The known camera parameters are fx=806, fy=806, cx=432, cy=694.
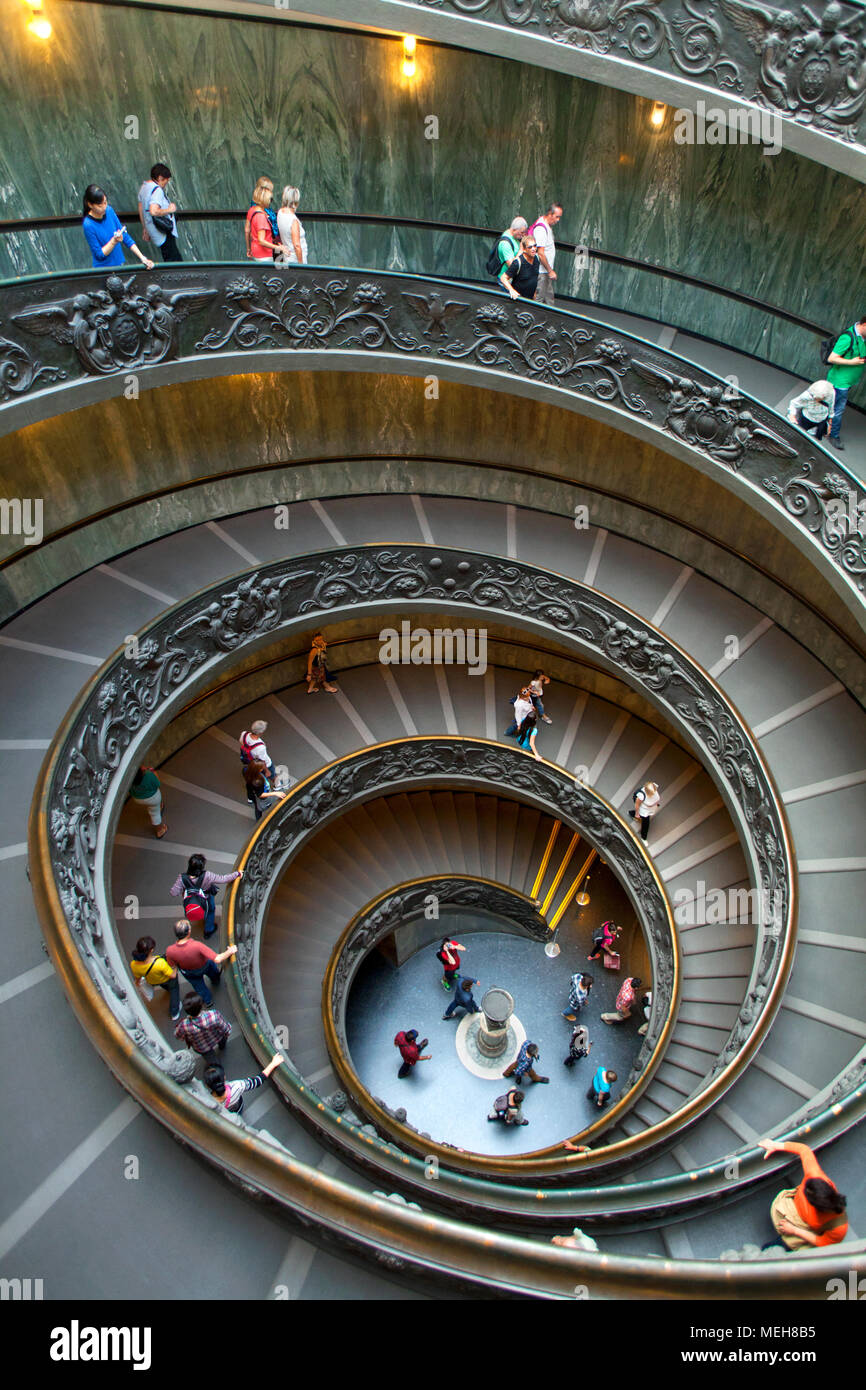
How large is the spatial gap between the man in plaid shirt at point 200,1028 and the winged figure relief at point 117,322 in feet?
23.7

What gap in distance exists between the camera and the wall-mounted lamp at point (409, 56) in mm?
10805

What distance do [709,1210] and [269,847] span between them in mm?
7054

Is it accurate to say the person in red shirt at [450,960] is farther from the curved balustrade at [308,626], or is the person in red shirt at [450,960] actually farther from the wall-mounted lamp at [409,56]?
the wall-mounted lamp at [409,56]

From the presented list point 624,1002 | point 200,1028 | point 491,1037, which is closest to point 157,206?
point 200,1028

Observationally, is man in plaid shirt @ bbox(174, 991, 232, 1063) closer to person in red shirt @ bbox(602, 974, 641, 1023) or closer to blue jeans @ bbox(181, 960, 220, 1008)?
blue jeans @ bbox(181, 960, 220, 1008)

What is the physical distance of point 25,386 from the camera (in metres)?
8.98

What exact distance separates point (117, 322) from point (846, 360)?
28.4 feet

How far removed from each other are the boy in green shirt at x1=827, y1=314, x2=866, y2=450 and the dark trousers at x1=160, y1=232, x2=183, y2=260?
8234mm

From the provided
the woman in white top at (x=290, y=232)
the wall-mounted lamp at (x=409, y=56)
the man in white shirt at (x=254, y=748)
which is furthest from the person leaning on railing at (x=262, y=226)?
the man in white shirt at (x=254, y=748)

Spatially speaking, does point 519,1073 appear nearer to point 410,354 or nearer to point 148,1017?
point 148,1017
